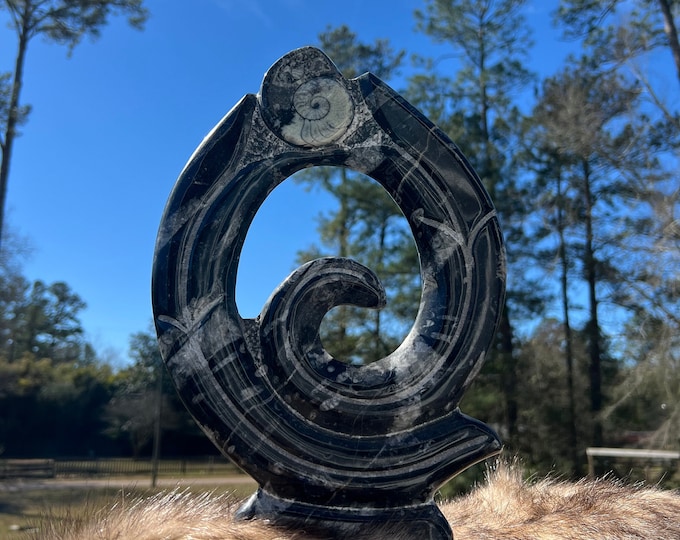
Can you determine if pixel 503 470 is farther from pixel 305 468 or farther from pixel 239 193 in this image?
pixel 239 193

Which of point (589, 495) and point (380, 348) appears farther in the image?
point (380, 348)

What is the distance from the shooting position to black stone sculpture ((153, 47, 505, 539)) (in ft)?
8.73

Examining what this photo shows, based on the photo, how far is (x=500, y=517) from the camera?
3.16 m

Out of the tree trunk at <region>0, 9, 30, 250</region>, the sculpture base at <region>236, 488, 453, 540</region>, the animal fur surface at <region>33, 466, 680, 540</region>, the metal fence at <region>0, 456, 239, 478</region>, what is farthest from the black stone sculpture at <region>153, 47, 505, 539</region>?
the metal fence at <region>0, 456, 239, 478</region>

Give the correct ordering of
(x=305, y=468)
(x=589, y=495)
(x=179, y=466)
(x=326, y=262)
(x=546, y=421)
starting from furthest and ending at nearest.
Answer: (x=179, y=466) → (x=546, y=421) → (x=589, y=495) → (x=326, y=262) → (x=305, y=468)

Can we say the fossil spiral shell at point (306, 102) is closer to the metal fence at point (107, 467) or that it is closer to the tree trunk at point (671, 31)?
the tree trunk at point (671, 31)

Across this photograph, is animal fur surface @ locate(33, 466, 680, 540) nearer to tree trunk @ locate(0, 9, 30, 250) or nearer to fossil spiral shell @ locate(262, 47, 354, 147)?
fossil spiral shell @ locate(262, 47, 354, 147)

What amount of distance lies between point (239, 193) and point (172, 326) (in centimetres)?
70

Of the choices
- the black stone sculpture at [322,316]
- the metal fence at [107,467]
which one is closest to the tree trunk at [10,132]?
the metal fence at [107,467]

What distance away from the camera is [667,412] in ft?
40.8

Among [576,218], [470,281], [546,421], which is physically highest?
[576,218]

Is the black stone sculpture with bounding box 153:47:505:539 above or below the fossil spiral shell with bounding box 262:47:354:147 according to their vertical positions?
below

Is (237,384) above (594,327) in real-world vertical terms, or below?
below

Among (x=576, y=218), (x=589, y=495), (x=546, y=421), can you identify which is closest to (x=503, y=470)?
(x=589, y=495)
